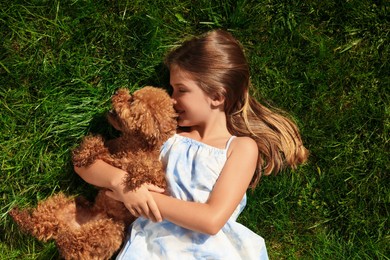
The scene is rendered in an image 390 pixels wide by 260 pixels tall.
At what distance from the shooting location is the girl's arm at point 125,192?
277 centimetres

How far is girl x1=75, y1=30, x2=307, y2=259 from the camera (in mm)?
2793

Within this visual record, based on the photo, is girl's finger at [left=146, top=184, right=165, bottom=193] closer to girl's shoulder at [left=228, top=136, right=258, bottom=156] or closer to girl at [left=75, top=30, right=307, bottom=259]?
girl at [left=75, top=30, right=307, bottom=259]

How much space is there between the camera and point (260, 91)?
137 inches

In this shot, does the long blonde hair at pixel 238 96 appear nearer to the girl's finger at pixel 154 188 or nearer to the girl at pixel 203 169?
the girl at pixel 203 169

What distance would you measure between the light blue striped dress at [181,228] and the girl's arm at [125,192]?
0.13 metres

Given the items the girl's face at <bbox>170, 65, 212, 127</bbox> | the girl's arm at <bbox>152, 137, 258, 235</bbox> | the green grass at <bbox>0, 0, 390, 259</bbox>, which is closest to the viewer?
the girl's arm at <bbox>152, 137, 258, 235</bbox>

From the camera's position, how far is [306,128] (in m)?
3.53

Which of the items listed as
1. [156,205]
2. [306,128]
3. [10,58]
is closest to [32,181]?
[10,58]

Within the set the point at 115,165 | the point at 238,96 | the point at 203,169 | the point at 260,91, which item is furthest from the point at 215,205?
the point at 260,91

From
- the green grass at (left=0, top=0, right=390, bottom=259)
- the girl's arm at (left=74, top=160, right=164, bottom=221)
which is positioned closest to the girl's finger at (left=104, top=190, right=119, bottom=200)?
the girl's arm at (left=74, top=160, right=164, bottom=221)

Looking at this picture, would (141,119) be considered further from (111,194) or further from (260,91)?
(260,91)

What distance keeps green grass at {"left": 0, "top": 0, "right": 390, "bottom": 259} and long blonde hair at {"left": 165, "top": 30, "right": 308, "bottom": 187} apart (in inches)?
8.2

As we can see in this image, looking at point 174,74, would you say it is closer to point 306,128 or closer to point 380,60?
point 306,128

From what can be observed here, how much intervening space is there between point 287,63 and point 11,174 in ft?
6.73
